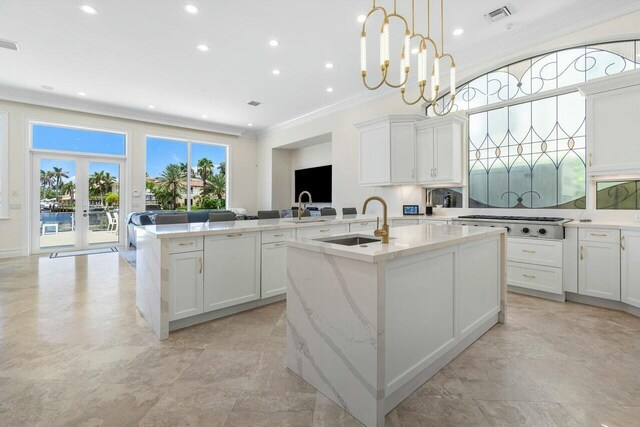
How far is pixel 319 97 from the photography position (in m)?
6.29

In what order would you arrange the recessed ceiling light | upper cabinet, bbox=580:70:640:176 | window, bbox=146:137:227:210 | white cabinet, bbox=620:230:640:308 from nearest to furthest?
white cabinet, bbox=620:230:640:308, upper cabinet, bbox=580:70:640:176, the recessed ceiling light, window, bbox=146:137:227:210

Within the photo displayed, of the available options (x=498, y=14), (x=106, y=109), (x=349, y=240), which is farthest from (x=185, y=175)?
(x=498, y=14)

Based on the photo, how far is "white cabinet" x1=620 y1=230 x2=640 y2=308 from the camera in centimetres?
282

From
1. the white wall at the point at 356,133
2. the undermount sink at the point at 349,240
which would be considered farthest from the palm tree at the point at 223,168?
the undermount sink at the point at 349,240

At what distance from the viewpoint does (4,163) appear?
Result: 19.2ft

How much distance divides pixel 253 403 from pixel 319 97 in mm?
5803

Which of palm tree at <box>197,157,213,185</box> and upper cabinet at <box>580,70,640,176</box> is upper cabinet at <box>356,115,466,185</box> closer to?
upper cabinet at <box>580,70,640,176</box>

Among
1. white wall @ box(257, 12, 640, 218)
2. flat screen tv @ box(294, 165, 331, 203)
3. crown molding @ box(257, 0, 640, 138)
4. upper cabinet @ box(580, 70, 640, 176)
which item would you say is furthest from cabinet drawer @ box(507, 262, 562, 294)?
flat screen tv @ box(294, 165, 331, 203)

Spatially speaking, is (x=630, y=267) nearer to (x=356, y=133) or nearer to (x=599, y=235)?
(x=599, y=235)

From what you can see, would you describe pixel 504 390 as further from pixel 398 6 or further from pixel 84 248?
pixel 84 248

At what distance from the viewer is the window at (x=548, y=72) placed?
3381mm

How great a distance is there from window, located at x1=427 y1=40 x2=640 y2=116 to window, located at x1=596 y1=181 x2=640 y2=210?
4.15 feet

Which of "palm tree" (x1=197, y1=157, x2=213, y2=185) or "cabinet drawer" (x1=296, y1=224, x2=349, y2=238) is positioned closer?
"cabinet drawer" (x1=296, y1=224, x2=349, y2=238)

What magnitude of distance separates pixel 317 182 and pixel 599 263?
5785 mm
